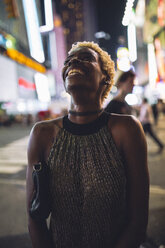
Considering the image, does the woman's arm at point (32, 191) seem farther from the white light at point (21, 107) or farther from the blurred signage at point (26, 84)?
the blurred signage at point (26, 84)

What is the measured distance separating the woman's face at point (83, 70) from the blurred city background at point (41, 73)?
359 millimetres

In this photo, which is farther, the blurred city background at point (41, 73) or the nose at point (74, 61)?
the blurred city background at point (41, 73)

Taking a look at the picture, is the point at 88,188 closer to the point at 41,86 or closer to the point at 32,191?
the point at 32,191

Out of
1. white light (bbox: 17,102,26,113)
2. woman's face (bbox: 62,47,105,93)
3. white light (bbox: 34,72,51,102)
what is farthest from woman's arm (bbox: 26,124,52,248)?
white light (bbox: 34,72,51,102)

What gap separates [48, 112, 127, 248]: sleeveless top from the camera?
43.3 inches

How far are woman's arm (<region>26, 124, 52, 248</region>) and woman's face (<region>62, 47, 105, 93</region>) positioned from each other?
39cm

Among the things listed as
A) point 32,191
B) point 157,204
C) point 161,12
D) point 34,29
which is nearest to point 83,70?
point 32,191

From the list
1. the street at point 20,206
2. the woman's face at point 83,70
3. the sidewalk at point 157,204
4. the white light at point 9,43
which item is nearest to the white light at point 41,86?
the white light at point 9,43

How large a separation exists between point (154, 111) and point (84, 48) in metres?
Result: 15.1

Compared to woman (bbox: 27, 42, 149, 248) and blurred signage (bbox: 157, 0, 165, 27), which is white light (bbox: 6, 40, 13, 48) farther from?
woman (bbox: 27, 42, 149, 248)

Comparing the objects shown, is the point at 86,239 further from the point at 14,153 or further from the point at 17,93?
the point at 17,93

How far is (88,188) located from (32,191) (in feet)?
1.28

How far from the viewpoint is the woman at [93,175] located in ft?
3.63

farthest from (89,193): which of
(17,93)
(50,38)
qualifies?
(50,38)
